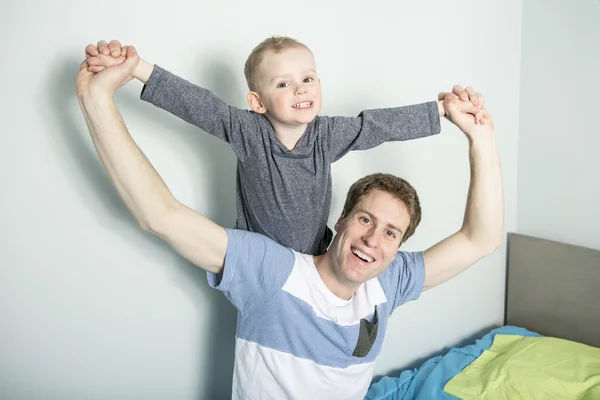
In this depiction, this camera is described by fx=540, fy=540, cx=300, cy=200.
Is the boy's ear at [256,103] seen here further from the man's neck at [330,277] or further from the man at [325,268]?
the man's neck at [330,277]

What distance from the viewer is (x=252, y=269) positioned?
3.66 ft

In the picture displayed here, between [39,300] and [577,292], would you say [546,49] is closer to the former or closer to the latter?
[577,292]

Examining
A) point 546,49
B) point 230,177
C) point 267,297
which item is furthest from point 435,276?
point 546,49

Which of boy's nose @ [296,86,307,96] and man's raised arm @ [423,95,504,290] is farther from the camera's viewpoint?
man's raised arm @ [423,95,504,290]

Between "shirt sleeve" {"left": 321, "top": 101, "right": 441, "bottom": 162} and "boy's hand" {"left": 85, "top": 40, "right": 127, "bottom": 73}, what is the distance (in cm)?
43

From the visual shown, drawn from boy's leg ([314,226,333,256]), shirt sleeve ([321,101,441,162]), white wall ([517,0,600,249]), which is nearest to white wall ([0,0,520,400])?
boy's leg ([314,226,333,256])

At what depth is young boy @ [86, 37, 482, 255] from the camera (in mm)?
989

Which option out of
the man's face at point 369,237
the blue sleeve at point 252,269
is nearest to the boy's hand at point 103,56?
the blue sleeve at point 252,269

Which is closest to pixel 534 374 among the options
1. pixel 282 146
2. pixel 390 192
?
pixel 390 192

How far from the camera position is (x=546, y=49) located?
2.09 meters

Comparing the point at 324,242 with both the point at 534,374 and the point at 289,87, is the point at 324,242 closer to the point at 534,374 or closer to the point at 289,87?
the point at 289,87

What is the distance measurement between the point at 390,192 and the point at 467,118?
0.25 meters

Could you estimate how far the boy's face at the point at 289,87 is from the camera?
3.38ft

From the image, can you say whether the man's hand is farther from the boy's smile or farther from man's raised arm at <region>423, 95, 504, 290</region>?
man's raised arm at <region>423, 95, 504, 290</region>
